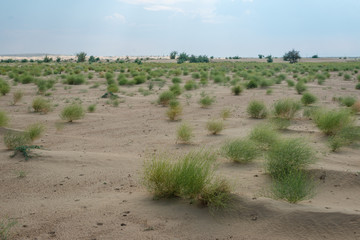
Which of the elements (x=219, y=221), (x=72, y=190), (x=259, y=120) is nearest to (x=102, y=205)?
(x=72, y=190)

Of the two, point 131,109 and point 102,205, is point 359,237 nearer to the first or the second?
point 102,205

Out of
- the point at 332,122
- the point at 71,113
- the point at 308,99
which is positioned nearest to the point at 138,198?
the point at 332,122

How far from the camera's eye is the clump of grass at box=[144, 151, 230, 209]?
205 inches

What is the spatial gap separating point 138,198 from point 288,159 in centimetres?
296

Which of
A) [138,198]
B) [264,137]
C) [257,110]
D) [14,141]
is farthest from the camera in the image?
[257,110]

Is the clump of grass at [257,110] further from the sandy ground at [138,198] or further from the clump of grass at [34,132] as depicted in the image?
the clump of grass at [34,132]

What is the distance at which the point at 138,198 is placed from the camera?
18.6 ft

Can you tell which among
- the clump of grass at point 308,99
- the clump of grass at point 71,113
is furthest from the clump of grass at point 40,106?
the clump of grass at point 308,99

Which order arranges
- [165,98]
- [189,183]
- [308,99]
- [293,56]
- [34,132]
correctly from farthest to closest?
Answer: [293,56] → [165,98] → [308,99] → [34,132] → [189,183]

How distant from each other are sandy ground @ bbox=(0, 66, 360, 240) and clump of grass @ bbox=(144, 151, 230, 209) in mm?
157

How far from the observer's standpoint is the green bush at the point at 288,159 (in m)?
6.73

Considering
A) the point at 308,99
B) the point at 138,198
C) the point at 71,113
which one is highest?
the point at 308,99

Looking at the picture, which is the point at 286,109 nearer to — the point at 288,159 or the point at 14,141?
the point at 288,159

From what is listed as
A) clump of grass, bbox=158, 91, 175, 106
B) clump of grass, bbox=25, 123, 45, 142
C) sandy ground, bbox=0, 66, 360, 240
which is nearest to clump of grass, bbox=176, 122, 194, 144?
sandy ground, bbox=0, 66, 360, 240
